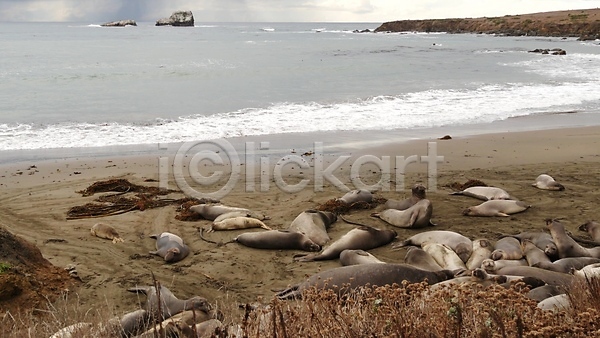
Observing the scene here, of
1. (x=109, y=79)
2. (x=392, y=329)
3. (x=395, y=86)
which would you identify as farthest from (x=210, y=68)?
(x=392, y=329)

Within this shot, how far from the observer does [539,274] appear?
5145 millimetres

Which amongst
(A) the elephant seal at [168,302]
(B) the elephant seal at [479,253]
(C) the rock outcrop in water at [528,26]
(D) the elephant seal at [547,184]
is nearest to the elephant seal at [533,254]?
(B) the elephant seal at [479,253]

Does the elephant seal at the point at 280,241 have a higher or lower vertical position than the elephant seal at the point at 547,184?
lower

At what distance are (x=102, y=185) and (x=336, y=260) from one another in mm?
4405

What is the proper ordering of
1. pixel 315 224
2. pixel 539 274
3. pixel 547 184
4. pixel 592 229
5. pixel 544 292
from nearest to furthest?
pixel 544 292, pixel 539 274, pixel 592 229, pixel 315 224, pixel 547 184

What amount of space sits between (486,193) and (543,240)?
80.2 inches

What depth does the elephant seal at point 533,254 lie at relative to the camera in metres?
5.86

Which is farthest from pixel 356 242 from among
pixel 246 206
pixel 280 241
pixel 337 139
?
A: pixel 337 139

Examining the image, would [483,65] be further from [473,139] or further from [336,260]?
[336,260]

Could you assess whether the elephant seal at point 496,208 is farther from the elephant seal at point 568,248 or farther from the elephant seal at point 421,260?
the elephant seal at point 421,260

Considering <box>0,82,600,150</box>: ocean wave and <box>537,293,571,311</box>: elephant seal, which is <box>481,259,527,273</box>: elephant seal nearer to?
<box>537,293,571,311</box>: elephant seal

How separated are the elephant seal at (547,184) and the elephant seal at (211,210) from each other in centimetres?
470

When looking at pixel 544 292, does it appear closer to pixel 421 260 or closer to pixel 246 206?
pixel 421 260

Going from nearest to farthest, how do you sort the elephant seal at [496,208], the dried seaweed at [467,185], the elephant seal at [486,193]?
the elephant seal at [496,208], the elephant seal at [486,193], the dried seaweed at [467,185]
